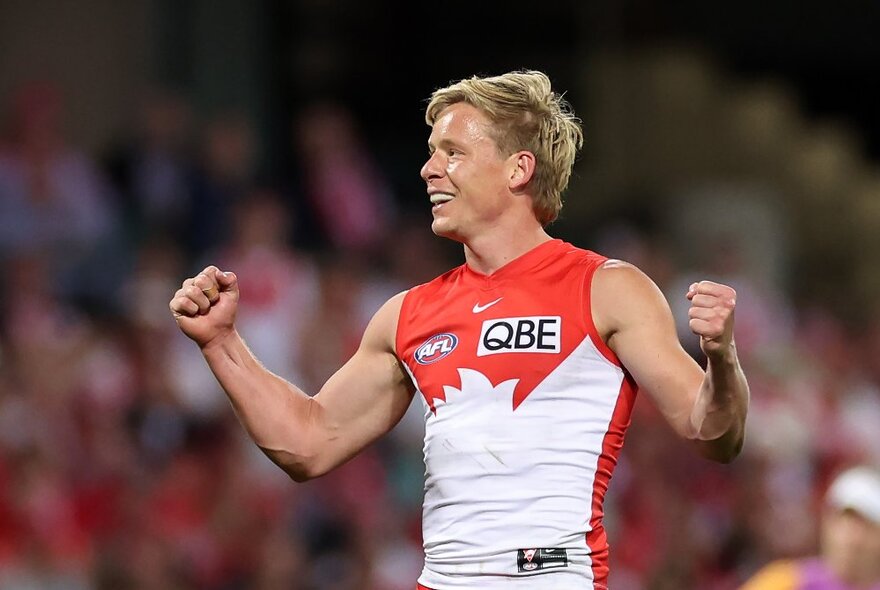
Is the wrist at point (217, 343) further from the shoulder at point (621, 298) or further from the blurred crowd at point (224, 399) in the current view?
the blurred crowd at point (224, 399)

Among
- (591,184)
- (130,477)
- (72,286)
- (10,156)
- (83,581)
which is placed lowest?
(83,581)

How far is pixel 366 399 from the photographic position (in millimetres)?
4391

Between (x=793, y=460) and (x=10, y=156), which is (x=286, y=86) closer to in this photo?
(x=10, y=156)

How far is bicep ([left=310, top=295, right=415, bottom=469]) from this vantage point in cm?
438

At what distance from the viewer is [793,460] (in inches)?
425

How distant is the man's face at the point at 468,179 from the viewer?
422cm

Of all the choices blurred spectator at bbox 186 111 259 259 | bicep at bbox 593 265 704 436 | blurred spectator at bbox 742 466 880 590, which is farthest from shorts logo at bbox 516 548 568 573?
blurred spectator at bbox 186 111 259 259

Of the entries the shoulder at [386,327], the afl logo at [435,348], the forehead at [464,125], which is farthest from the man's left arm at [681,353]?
the shoulder at [386,327]

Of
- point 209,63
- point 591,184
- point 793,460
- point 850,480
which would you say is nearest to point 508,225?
point 850,480

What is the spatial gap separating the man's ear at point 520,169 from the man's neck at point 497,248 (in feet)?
0.41

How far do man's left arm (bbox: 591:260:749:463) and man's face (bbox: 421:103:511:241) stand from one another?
1.17 ft

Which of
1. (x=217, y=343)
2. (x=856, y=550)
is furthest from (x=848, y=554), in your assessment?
(x=217, y=343)

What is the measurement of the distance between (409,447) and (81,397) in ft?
6.50

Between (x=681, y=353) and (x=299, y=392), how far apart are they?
106cm
